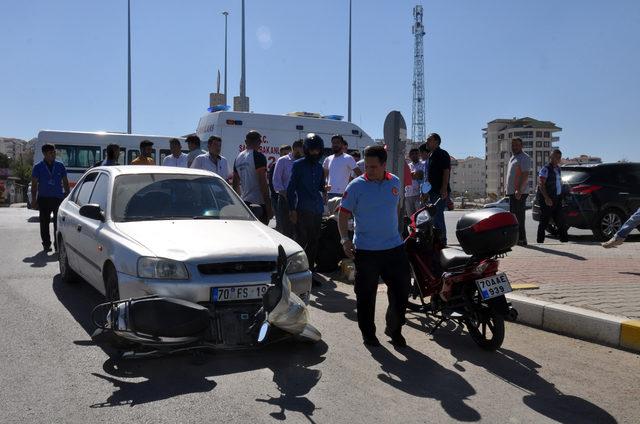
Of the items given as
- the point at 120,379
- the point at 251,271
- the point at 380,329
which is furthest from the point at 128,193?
the point at 380,329

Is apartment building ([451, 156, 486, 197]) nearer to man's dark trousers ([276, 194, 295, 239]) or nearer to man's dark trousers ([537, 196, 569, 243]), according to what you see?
man's dark trousers ([537, 196, 569, 243])

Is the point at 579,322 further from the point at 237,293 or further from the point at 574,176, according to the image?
the point at 574,176

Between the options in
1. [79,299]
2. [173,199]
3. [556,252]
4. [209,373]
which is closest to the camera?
[209,373]

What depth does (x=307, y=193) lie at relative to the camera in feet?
24.1

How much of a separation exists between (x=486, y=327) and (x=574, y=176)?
8.67 metres

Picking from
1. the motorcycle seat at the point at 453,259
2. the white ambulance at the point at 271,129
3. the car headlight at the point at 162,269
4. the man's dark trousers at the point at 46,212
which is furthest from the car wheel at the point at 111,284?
the white ambulance at the point at 271,129

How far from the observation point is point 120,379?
4133mm

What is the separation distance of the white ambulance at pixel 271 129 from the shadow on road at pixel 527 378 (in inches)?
385

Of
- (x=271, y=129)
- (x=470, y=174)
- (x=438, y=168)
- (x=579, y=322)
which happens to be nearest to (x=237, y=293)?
(x=579, y=322)

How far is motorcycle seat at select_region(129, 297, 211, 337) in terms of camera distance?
4.23 m

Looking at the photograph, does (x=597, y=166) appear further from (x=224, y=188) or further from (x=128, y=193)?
(x=128, y=193)

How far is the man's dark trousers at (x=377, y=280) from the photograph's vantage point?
509 centimetres

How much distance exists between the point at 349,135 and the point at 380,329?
11.4 metres

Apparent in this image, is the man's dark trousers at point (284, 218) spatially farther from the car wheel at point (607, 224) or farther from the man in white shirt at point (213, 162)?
the car wheel at point (607, 224)
